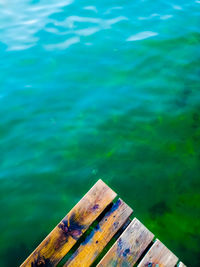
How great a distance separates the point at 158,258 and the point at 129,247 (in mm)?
332

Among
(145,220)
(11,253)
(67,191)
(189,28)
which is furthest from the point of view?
(189,28)

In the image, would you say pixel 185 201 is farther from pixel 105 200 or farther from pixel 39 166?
pixel 39 166

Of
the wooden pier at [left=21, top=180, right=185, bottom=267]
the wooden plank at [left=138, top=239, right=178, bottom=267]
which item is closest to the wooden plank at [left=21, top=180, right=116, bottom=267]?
the wooden pier at [left=21, top=180, right=185, bottom=267]

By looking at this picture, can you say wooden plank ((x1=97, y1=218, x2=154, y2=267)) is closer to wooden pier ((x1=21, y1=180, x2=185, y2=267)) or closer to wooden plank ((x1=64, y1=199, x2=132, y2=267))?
wooden pier ((x1=21, y1=180, x2=185, y2=267))

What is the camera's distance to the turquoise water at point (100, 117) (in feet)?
12.4

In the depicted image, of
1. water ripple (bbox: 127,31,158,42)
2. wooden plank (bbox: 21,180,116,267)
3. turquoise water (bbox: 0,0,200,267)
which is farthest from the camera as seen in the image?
water ripple (bbox: 127,31,158,42)

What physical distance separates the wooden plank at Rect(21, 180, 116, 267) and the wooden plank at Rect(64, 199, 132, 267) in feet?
0.38

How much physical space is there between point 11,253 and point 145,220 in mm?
1945

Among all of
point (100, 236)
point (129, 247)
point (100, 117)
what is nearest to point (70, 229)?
point (100, 236)

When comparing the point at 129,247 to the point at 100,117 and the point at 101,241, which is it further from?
the point at 100,117

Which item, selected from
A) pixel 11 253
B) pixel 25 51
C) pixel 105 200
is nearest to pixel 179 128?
pixel 105 200

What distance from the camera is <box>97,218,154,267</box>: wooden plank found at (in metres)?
2.65

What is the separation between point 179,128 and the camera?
4.79 meters

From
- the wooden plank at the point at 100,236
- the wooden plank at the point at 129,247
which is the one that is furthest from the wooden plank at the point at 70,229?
the wooden plank at the point at 129,247
